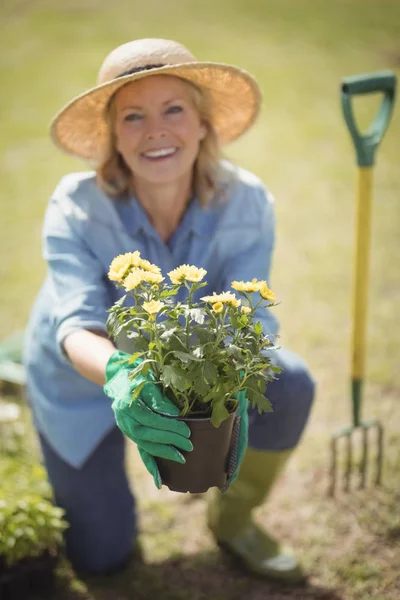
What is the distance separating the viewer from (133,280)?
1.33 m

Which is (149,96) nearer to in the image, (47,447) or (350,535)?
(47,447)

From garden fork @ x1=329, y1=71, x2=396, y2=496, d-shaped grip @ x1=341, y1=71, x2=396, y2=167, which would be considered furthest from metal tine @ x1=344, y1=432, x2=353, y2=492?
d-shaped grip @ x1=341, y1=71, x2=396, y2=167

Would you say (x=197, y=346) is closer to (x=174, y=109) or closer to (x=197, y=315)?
(x=197, y=315)

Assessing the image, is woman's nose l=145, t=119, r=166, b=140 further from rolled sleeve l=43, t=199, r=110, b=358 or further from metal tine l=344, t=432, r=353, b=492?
metal tine l=344, t=432, r=353, b=492

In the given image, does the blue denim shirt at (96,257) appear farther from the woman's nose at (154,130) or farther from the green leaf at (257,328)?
the green leaf at (257,328)

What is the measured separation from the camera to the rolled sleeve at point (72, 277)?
1829 millimetres

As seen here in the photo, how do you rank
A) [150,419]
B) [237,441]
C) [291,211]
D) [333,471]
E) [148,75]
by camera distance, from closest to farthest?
[150,419]
[237,441]
[148,75]
[333,471]
[291,211]

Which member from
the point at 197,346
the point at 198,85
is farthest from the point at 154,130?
the point at 197,346

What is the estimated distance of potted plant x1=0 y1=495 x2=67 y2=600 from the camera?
203 cm

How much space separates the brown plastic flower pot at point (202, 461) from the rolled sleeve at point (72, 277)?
0.46 metres

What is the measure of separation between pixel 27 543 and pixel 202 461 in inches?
32.2

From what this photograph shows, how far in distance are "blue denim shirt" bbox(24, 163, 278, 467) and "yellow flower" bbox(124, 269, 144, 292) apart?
521mm

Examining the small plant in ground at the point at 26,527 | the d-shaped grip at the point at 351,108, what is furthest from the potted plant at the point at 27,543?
the d-shaped grip at the point at 351,108

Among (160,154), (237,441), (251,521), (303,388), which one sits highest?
(160,154)
